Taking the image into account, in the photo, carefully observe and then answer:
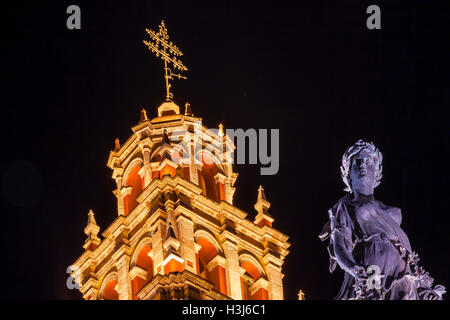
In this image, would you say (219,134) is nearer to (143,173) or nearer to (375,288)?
(143,173)

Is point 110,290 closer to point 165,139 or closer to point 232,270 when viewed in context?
point 232,270

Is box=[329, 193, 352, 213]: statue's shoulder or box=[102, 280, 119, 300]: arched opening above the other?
box=[102, 280, 119, 300]: arched opening

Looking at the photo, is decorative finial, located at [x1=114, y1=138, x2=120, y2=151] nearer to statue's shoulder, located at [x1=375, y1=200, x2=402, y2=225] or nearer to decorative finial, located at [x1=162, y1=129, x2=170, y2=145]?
decorative finial, located at [x1=162, y1=129, x2=170, y2=145]

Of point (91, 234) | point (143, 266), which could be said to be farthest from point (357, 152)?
point (91, 234)

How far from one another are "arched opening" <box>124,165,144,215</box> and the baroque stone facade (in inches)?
1.8

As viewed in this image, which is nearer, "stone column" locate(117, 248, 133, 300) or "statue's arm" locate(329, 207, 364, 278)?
"statue's arm" locate(329, 207, 364, 278)

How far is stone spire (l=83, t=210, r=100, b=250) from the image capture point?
71062 millimetres

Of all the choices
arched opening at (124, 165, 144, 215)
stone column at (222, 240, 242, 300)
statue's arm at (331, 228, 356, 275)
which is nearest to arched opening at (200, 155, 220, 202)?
arched opening at (124, 165, 144, 215)

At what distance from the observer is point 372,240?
84.0ft
